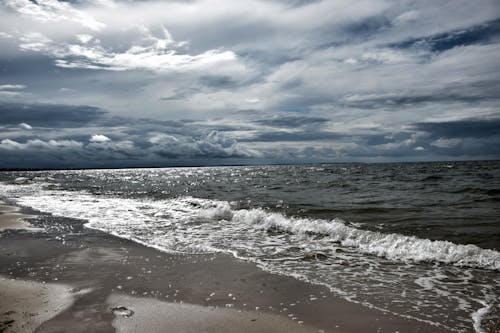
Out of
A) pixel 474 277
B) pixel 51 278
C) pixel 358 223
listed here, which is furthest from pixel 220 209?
pixel 474 277

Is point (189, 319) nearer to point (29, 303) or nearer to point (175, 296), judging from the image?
point (175, 296)

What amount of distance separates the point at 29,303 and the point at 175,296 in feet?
7.78

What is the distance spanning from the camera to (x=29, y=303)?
573 centimetres

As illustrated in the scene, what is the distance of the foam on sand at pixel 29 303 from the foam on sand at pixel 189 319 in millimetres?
868

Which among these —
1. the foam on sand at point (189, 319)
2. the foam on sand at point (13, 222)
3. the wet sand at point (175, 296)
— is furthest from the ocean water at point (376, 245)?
the foam on sand at point (13, 222)

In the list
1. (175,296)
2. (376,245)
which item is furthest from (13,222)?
(376,245)

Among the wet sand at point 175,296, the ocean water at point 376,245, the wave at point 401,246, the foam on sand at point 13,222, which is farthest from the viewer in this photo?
the foam on sand at point 13,222

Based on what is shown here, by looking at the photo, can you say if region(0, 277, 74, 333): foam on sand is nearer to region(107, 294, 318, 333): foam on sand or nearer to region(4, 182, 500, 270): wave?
region(107, 294, 318, 333): foam on sand

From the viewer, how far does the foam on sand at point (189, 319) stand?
497cm

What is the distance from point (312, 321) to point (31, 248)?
29.4 feet

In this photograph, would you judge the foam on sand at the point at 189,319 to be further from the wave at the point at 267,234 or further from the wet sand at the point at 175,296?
the wave at the point at 267,234

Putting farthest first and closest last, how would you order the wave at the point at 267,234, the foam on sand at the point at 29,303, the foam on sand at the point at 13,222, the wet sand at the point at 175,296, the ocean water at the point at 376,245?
the foam on sand at the point at 13,222 → the wave at the point at 267,234 → the ocean water at the point at 376,245 → the wet sand at the point at 175,296 → the foam on sand at the point at 29,303

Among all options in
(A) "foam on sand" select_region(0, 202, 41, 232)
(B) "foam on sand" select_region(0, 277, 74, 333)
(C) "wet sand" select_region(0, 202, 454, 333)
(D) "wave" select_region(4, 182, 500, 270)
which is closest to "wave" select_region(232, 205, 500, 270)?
(D) "wave" select_region(4, 182, 500, 270)

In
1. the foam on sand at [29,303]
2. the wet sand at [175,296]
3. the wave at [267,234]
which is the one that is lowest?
the wave at [267,234]
